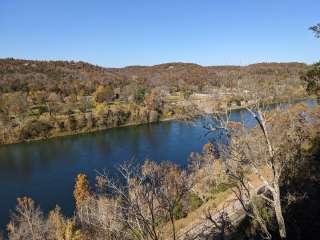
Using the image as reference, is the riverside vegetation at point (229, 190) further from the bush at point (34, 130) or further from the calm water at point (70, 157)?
the bush at point (34, 130)

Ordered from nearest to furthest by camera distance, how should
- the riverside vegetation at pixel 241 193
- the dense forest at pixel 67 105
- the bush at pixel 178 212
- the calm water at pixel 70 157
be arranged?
1. the riverside vegetation at pixel 241 193
2. the bush at pixel 178 212
3. the calm water at pixel 70 157
4. the dense forest at pixel 67 105

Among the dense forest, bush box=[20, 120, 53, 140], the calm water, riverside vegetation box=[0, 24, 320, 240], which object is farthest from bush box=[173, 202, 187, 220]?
bush box=[20, 120, 53, 140]

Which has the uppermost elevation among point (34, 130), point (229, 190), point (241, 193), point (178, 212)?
point (241, 193)

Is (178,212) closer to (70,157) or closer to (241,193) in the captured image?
(241,193)

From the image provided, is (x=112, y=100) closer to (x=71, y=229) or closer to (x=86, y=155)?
(x=86, y=155)

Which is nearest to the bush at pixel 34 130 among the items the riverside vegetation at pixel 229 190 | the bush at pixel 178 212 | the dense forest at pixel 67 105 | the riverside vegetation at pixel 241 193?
the dense forest at pixel 67 105

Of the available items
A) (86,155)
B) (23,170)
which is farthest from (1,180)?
(86,155)

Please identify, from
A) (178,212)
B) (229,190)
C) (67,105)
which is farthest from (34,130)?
(229,190)

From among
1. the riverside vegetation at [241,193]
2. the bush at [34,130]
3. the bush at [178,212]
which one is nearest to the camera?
the riverside vegetation at [241,193]
